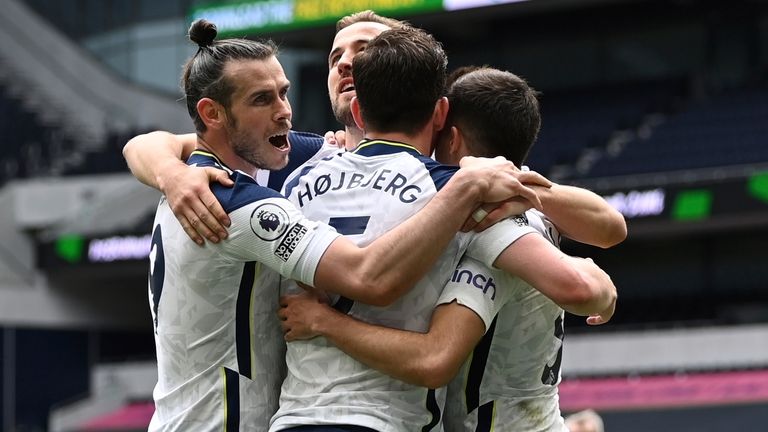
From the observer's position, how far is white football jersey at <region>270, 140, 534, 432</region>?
3932 mm

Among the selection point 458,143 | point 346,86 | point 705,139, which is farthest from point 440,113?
point 705,139

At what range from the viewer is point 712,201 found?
1811 cm

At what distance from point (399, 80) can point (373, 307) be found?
0.63 m

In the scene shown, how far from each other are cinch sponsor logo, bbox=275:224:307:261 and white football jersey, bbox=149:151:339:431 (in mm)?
143

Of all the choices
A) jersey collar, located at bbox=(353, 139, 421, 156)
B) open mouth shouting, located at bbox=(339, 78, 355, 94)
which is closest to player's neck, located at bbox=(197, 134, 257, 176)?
jersey collar, located at bbox=(353, 139, 421, 156)

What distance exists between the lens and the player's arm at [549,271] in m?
3.92

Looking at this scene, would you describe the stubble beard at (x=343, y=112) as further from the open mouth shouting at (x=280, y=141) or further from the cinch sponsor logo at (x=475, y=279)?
the cinch sponsor logo at (x=475, y=279)

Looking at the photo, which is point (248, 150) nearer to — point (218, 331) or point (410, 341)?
point (218, 331)

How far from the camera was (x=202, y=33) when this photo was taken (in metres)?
4.33

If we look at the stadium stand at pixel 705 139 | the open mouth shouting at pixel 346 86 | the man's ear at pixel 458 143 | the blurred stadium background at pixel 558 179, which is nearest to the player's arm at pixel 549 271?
the man's ear at pixel 458 143

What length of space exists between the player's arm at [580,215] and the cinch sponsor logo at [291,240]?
0.71m

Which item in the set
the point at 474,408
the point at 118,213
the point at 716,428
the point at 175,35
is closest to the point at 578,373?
the point at 716,428

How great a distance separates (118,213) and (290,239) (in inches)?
744

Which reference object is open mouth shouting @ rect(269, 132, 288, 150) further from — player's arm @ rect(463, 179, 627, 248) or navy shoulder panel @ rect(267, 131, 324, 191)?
player's arm @ rect(463, 179, 627, 248)
